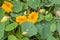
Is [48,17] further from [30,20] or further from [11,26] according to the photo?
[11,26]

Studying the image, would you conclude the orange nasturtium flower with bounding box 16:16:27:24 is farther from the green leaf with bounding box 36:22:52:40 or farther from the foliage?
the green leaf with bounding box 36:22:52:40

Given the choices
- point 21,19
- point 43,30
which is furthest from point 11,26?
point 43,30

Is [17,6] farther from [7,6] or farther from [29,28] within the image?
[29,28]

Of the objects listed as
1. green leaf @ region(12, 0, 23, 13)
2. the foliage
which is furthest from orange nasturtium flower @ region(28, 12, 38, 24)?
green leaf @ region(12, 0, 23, 13)

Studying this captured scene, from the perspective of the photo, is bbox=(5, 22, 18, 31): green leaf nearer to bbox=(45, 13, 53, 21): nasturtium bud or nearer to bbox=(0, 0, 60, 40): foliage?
bbox=(0, 0, 60, 40): foliage

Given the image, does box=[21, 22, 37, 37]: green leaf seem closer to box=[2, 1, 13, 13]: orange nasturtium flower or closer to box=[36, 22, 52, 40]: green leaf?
box=[36, 22, 52, 40]: green leaf

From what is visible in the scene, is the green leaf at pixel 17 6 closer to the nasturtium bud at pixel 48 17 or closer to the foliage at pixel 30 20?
the foliage at pixel 30 20

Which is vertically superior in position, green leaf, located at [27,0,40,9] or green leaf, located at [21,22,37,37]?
green leaf, located at [27,0,40,9]

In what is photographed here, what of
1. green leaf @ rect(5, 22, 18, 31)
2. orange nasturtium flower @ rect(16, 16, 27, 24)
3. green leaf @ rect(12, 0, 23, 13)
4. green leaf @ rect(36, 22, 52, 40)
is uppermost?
green leaf @ rect(12, 0, 23, 13)

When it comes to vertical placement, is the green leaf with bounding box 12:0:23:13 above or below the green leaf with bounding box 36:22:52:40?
above

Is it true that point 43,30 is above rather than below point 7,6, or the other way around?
below

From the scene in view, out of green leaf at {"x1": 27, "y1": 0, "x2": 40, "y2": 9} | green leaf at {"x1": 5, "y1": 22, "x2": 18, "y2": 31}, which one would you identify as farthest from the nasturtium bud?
green leaf at {"x1": 5, "y1": 22, "x2": 18, "y2": 31}
